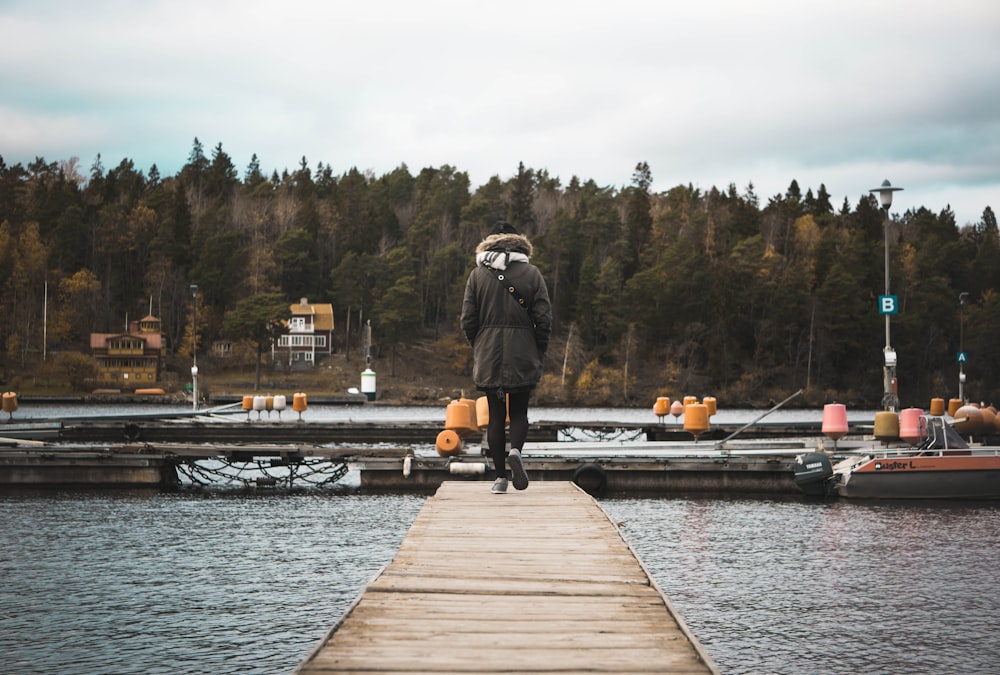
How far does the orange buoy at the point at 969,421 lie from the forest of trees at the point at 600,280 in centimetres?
7995

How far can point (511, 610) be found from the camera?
19.7 feet

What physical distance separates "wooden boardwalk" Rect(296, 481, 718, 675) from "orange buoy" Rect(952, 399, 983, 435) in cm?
3062

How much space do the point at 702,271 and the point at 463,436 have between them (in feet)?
325

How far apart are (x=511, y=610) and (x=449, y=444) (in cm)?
1986

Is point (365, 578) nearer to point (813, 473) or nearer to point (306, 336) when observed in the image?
point (813, 473)

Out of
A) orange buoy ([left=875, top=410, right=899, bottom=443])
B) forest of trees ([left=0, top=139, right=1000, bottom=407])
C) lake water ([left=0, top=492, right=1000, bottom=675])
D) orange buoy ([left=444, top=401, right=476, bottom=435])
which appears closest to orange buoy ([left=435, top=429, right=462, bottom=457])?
orange buoy ([left=444, top=401, right=476, bottom=435])

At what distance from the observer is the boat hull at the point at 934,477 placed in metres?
24.8

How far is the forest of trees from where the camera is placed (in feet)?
397

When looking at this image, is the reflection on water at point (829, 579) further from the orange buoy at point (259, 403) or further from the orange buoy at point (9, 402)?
Answer: the orange buoy at point (9, 402)

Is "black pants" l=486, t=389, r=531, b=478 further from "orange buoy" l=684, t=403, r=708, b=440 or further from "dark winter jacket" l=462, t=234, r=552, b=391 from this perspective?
"orange buoy" l=684, t=403, r=708, b=440

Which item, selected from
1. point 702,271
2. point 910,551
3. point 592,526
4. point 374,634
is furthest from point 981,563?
point 702,271

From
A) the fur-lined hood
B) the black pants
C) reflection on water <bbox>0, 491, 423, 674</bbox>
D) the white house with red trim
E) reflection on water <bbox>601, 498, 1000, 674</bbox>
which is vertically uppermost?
the white house with red trim

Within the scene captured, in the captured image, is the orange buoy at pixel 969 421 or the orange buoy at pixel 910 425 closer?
the orange buoy at pixel 910 425

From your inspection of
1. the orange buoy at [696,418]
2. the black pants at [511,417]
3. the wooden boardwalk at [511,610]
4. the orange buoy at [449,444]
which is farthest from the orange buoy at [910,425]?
the wooden boardwalk at [511,610]
